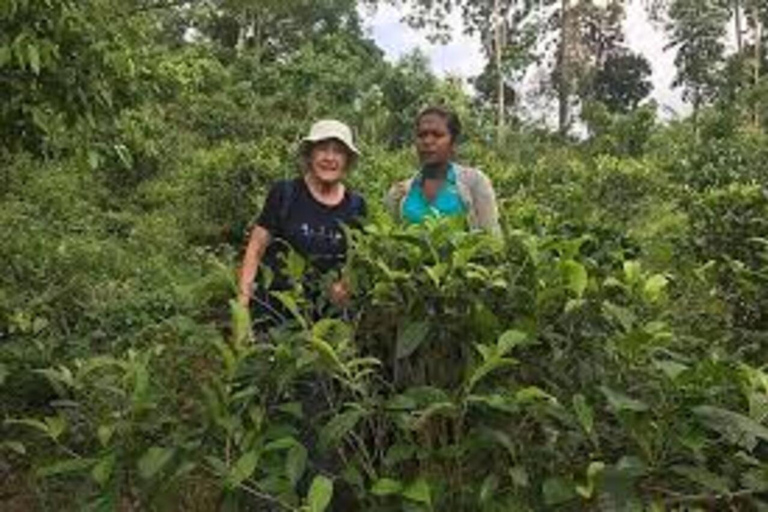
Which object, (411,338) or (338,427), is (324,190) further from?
(338,427)

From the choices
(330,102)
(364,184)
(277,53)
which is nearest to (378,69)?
(330,102)

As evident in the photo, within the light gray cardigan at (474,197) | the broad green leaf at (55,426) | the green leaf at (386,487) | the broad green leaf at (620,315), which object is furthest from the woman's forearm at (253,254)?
the broad green leaf at (620,315)

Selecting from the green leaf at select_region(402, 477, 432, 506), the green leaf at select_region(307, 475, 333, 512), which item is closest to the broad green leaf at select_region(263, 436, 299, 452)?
the green leaf at select_region(307, 475, 333, 512)

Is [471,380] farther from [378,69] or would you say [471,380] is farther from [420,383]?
[378,69]

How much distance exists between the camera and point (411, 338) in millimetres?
2258

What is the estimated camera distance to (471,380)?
209cm

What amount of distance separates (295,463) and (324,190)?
161cm

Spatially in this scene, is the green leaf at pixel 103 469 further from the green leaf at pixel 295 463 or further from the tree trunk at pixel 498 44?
the tree trunk at pixel 498 44

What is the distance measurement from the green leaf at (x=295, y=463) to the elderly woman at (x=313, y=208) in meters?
1.32

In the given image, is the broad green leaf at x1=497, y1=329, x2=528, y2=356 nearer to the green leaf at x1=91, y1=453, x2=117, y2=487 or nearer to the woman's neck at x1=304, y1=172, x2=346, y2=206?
the green leaf at x1=91, y1=453, x2=117, y2=487

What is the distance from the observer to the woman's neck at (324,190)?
3.63 metres

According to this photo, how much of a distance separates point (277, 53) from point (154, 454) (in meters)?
26.8

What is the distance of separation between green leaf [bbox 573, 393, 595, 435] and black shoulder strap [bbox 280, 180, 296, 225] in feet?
5.44

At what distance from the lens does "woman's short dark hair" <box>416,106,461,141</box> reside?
12.2 ft
